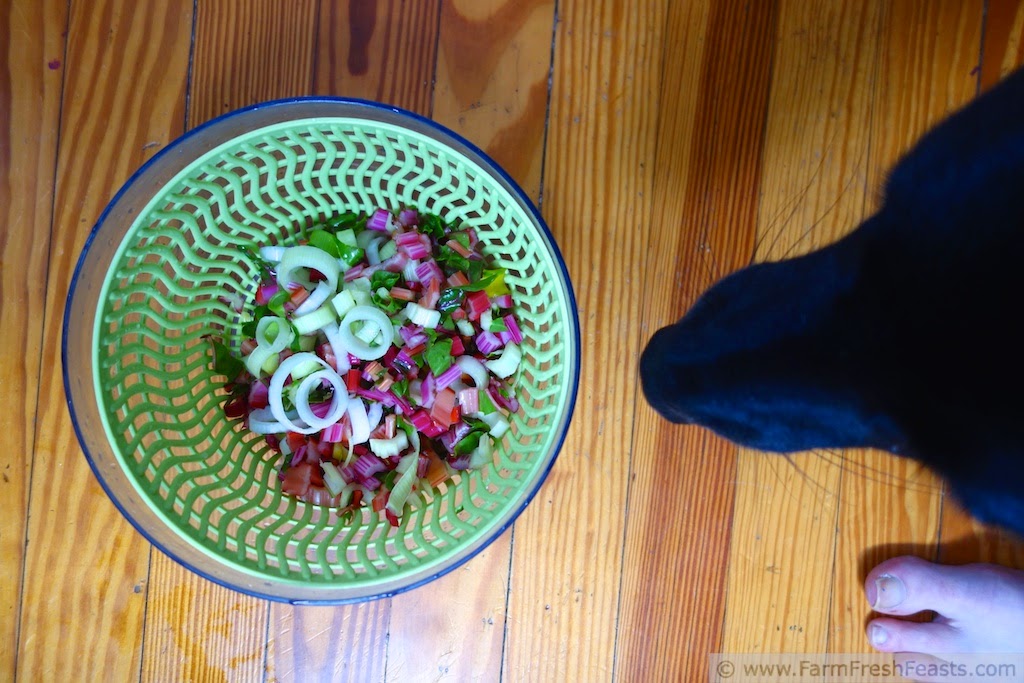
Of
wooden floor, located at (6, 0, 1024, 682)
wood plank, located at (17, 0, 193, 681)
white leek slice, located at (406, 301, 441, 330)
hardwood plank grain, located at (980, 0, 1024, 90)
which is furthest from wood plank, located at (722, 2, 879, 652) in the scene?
wood plank, located at (17, 0, 193, 681)

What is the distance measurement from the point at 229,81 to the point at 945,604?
111 centimetres

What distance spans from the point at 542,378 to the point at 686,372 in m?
0.20

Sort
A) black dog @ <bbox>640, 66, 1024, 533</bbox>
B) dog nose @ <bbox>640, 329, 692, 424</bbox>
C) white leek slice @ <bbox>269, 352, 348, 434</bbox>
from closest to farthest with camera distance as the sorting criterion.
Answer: black dog @ <bbox>640, 66, 1024, 533</bbox>
dog nose @ <bbox>640, 329, 692, 424</bbox>
white leek slice @ <bbox>269, 352, 348, 434</bbox>

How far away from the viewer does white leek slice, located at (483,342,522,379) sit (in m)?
0.74

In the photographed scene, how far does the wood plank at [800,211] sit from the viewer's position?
844 mm

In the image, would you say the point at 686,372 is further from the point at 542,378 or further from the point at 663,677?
the point at 663,677

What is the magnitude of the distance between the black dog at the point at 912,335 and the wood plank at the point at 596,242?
10.2 inches

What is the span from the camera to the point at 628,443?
0.84m

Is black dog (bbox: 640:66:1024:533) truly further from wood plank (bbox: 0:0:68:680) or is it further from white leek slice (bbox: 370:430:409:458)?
wood plank (bbox: 0:0:68:680)

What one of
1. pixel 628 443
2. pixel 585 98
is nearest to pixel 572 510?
pixel 628 443

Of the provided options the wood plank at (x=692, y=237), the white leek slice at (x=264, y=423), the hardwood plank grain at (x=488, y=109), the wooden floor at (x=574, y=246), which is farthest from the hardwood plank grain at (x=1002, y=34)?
the white leek slice at (x=264, y=423)

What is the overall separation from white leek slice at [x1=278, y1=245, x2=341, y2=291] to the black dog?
0.37m

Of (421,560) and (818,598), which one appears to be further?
(818,598)

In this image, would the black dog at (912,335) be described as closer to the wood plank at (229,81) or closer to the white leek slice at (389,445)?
the white leek slice at (389,445)
